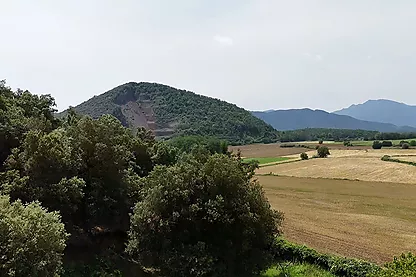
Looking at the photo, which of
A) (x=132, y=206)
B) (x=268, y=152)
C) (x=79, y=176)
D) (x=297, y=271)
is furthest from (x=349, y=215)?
(x=268, y=152)

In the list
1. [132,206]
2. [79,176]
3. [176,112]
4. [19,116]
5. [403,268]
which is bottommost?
[132,206]

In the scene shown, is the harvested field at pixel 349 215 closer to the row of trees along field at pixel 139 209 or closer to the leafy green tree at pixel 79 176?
the row of trees along field at pixel 139 209

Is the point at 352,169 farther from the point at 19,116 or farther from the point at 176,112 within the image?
the point at 176,112

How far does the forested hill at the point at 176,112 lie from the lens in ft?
493

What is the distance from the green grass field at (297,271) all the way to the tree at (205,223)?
2.31 meters

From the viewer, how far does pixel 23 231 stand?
1605 cm

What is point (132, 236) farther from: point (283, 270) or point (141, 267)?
point (283, 270)

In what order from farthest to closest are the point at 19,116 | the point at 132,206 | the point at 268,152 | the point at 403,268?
the point at 268,152, the point at 19,116, the point at 132,206, the point at 403,268

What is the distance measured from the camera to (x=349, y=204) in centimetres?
4441

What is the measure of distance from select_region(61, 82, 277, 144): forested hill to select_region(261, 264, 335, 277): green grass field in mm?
117540

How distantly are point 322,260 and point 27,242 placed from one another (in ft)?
55.6

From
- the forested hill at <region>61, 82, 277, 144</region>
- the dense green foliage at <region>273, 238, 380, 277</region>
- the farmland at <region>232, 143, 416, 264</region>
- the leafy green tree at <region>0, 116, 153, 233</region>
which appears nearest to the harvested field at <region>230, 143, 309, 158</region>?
the farmland at <region>232, 143, 416, 264</region>

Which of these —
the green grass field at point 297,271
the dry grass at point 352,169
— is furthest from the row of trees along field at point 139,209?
the dry grass at point 352,169

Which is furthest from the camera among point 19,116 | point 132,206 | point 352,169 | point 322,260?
point 352,169
